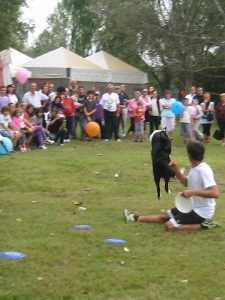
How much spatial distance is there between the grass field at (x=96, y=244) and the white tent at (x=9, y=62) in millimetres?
9498

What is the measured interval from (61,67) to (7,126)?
9.33 metres

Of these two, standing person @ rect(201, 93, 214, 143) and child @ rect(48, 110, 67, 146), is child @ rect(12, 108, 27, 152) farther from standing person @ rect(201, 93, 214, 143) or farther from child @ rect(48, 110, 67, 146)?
standing person @ rect(201, 93, 214, 143)

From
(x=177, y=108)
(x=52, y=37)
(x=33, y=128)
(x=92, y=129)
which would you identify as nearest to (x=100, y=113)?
(x=92, y=129)

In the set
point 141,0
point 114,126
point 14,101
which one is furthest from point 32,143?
point 141,0

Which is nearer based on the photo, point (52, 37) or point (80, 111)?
point (80, 111)

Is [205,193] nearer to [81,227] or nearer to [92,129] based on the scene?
[81,227]

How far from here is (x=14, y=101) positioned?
16.6m

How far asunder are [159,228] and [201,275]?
1.91 metres

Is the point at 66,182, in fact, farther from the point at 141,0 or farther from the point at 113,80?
the point at 141,0

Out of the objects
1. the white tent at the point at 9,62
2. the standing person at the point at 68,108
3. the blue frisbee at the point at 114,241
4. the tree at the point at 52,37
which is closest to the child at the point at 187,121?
the standing person at the point at 68,108

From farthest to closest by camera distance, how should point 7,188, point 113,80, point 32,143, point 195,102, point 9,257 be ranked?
point 113,80
point 195,102
point 32,143
point 7,188
point 9,257

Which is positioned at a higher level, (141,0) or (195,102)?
(141,0)

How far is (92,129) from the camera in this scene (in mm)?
18250

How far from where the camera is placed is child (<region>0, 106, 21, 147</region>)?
1516cm
